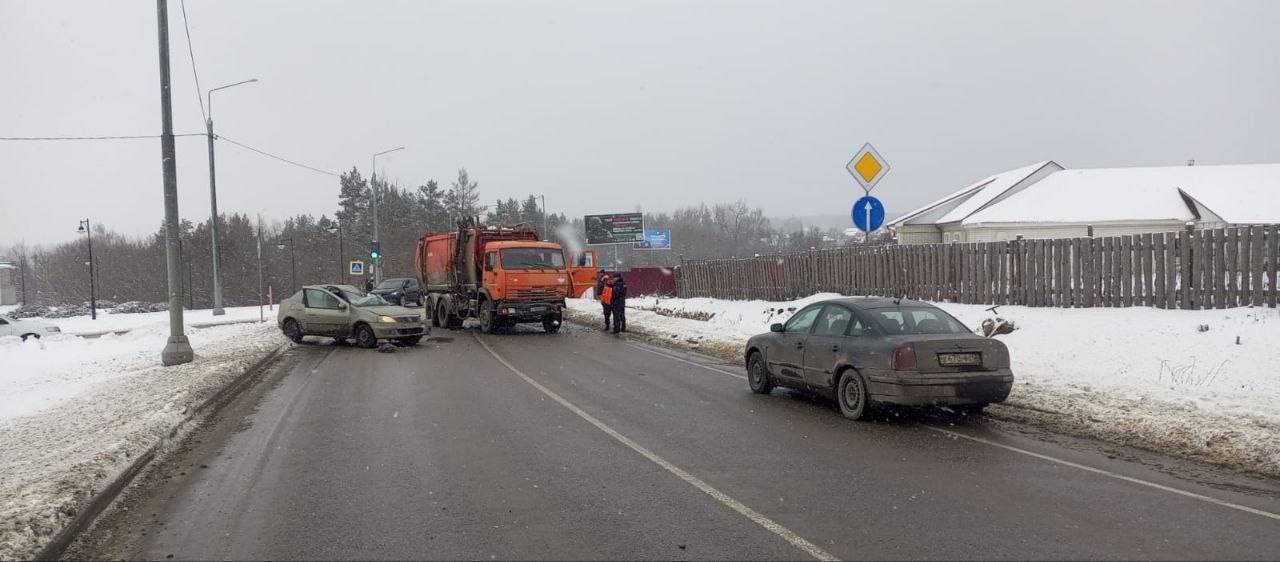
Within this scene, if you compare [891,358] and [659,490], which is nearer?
[659,490]

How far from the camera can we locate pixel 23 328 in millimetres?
23188

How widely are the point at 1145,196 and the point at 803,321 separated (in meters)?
29.0


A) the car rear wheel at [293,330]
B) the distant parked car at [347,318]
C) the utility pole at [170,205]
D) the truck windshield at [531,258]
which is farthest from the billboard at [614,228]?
the utility pole at [170,205]

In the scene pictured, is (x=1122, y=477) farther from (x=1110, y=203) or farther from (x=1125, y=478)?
(x=1110, y=203)

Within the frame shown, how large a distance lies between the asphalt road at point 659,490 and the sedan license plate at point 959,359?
2.30 ft

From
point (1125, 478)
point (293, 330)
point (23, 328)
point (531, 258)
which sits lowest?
point (1125, 478)

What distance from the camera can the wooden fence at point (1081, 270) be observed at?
1276 centimetres

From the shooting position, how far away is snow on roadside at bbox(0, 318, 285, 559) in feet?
18.3

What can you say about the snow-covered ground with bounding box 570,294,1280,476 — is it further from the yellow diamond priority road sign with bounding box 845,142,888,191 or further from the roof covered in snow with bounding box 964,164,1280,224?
the roof covered in snow with bounding box 964,164,1280,224

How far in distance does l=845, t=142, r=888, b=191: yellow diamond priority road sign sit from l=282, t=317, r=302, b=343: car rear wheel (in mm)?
14003

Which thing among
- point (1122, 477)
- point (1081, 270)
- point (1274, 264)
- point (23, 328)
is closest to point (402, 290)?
point (23, 328)

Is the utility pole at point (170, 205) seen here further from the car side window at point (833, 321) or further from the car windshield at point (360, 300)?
the car side window at point (833, 321)

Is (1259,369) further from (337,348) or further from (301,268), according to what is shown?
(301,268)

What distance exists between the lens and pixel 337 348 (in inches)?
753
